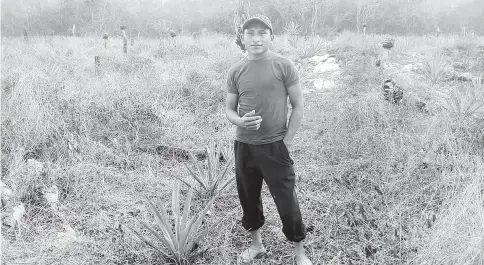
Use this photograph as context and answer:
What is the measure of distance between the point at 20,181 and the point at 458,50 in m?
10.7

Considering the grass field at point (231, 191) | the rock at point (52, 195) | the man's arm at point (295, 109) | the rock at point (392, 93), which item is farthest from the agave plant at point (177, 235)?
the rock at point (392, 93)

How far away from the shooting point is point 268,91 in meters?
1.97

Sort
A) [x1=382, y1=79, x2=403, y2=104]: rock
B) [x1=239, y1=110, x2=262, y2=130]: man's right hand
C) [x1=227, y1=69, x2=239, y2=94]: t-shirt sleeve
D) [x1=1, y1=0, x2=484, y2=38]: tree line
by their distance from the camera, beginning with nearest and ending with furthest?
[x1=239, y1=110, x2=262, y2=130]: man's right hand → [x1=227, y1=69, x2=239, y2=94]: t-shirt sleeve → [x1=382, y1=79, x2=403, y2=104]: rock → [x1=1, y1=0, x2=484, y2=38]: tree line

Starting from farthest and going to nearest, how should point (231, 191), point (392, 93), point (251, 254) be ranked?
1. point (392, 93)
2. point (231, 191)
3. point (251, 254)

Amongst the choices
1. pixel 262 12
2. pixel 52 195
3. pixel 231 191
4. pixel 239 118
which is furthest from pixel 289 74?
pixel 262 12

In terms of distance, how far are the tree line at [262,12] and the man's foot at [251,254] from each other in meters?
20.1

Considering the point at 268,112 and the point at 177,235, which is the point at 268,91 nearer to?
the point at 268,112

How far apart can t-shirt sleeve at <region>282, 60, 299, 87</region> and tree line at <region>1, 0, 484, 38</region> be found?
20074mm

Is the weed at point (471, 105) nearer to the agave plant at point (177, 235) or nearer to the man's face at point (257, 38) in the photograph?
the man's face at point (257, 38)

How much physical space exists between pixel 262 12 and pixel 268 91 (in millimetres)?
21146

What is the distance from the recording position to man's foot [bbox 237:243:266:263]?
2.31 metres

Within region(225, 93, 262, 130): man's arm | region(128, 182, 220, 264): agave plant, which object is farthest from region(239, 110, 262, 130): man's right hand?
region(128, 182, 220, 264): agave plant

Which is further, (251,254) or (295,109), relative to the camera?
(251,254)

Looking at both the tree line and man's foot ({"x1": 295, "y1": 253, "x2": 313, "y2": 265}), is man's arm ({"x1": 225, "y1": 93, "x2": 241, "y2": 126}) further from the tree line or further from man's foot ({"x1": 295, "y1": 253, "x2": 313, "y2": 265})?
the tree line
